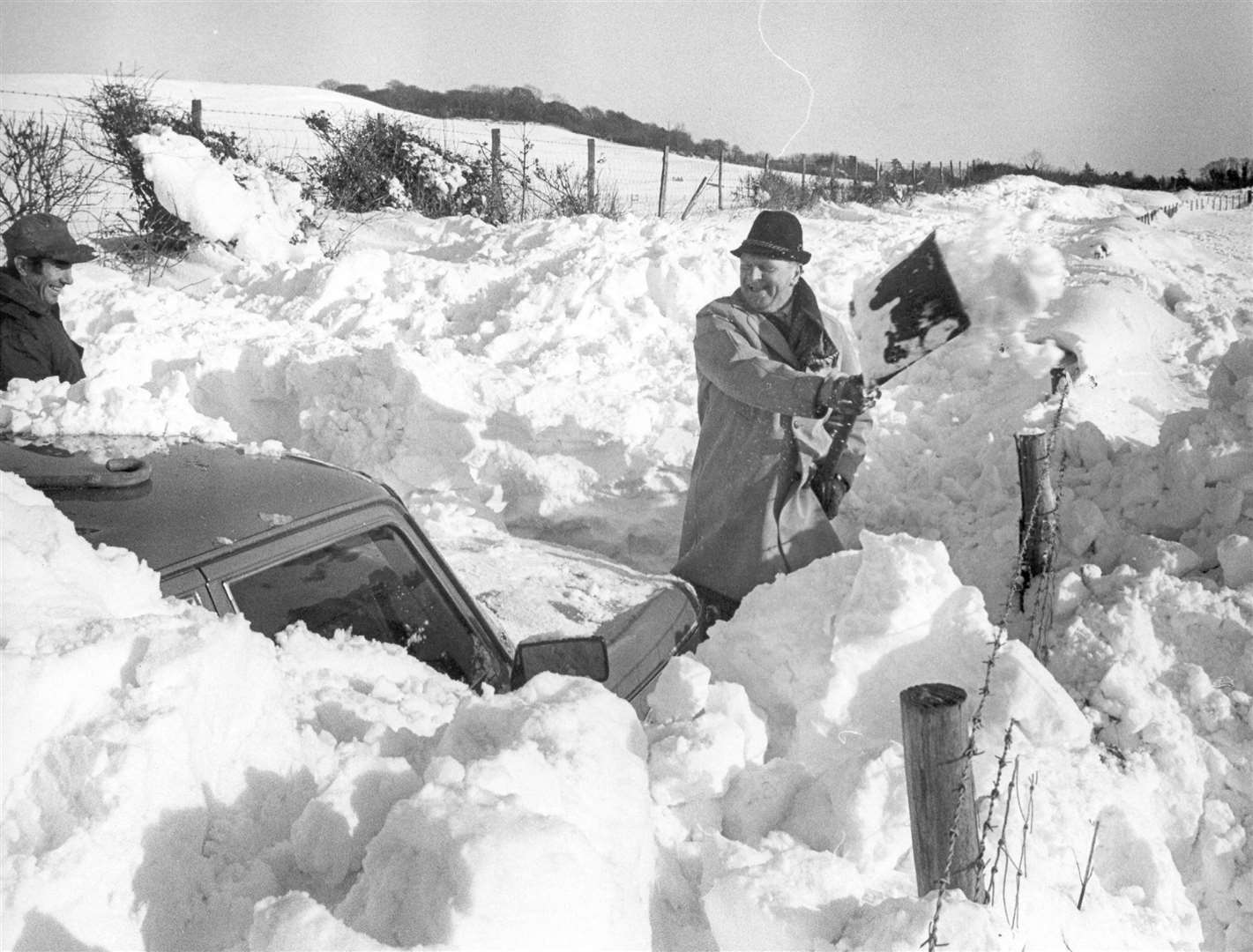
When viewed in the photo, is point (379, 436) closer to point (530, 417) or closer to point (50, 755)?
point (530, 417)

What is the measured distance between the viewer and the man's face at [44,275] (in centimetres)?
488

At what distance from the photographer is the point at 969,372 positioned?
24.4ft

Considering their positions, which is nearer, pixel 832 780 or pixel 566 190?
pixel 832 780

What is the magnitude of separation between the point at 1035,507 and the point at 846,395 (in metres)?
1.62

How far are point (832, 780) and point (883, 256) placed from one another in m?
9.17

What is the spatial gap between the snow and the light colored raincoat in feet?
2.09

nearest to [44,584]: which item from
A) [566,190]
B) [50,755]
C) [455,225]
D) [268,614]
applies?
[50,755]

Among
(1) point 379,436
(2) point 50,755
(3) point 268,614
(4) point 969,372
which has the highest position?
(2) point 50,755

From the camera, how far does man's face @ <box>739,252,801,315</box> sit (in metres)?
4.02

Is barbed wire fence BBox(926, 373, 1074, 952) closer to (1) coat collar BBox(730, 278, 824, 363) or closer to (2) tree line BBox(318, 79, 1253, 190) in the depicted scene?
(1) coat collar BBox(730, 278, 824, 363)

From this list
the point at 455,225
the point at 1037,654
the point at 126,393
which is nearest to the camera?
the point at 1037,654

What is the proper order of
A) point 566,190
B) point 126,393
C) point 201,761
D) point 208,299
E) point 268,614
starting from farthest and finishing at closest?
point 566,190 < point 208,299 < point 126,393 < point 268,614 < point 201,761

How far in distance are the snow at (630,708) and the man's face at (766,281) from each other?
715mm

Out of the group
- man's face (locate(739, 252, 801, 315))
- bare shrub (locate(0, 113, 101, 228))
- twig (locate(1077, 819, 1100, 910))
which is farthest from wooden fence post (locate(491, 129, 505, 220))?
twig (locate(1077, 819, 1100, 910))
